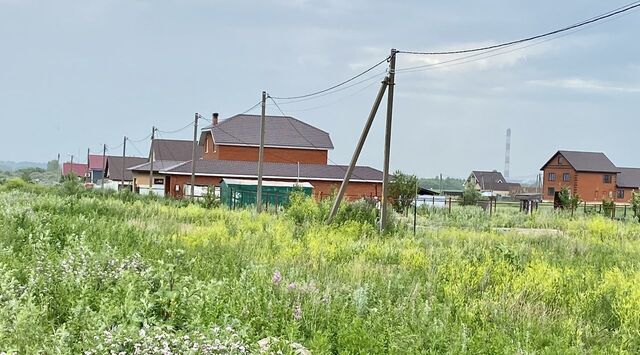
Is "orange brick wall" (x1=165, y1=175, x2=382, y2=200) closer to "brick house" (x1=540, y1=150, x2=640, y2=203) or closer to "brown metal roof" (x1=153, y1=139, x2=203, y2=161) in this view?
"brown metal roof" (x1=153, y1=139, x2=203, y2=161)

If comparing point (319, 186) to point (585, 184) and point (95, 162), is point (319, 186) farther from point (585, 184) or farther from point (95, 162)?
point (95, 162)

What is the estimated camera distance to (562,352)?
5.50 m

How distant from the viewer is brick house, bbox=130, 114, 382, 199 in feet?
155

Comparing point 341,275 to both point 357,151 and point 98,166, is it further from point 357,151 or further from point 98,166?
point 98,166

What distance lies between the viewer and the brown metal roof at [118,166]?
7661 cm

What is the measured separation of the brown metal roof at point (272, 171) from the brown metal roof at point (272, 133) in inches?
118

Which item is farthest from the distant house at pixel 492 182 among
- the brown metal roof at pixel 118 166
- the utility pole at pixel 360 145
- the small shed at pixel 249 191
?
the utility pole at pixel 360 145

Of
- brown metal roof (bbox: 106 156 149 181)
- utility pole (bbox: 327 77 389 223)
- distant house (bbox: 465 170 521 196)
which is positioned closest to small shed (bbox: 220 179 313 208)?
utility pole (bbox: 327 77 389 223)

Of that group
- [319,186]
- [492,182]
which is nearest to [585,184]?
[492,182]

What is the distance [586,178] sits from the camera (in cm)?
7900

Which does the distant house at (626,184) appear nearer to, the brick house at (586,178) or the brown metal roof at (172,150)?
the brick house at (586,178)

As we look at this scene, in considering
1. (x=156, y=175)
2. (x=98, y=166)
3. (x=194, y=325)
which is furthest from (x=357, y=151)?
(x=98, y=166)

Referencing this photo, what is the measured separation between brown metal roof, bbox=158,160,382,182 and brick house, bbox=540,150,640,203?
3704 cm

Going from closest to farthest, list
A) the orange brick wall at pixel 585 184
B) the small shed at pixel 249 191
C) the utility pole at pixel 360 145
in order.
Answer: the utility pole at pixel 360 145 < the small shed at pixel 249 191 < the orange brick wall at pixel 585 184
